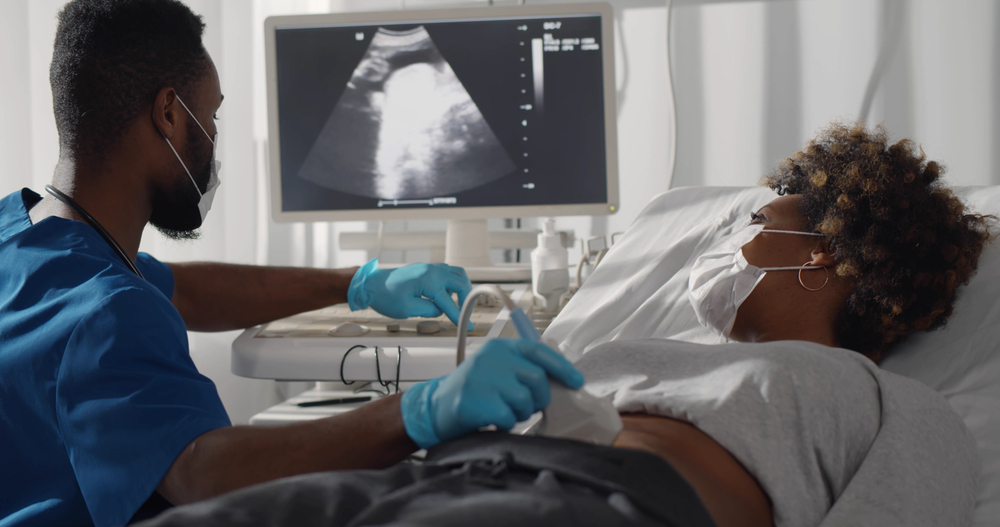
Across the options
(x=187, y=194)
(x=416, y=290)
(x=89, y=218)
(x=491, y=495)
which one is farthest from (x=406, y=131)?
(x=491, y=495)

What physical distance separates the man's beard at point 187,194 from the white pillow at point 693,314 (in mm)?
659

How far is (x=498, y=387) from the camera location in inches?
24.2

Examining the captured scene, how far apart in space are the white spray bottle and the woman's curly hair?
0.47m

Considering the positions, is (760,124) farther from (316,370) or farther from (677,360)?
(316,370)

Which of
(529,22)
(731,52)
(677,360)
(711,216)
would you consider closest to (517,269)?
(711,216)

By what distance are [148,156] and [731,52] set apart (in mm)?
1479

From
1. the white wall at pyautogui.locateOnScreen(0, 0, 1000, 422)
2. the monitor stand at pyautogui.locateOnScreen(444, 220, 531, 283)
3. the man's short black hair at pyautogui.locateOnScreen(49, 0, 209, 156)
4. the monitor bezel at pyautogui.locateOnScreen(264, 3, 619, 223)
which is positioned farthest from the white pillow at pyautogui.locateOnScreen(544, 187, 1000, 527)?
the man's short black hair at pyautogui.locateOnScreen(49, 0, 209, 156)

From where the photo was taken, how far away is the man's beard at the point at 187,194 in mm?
1007

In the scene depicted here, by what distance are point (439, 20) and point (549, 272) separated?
623mm

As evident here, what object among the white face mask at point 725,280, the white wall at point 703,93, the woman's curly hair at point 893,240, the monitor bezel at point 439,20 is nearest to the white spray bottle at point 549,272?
the monitor bezel at point 439,20

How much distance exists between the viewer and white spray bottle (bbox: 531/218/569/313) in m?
1.33

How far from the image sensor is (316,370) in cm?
111

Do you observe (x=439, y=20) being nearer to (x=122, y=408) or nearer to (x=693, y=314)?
(x=693, y=314)

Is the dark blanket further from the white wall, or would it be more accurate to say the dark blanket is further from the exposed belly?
the white wall
